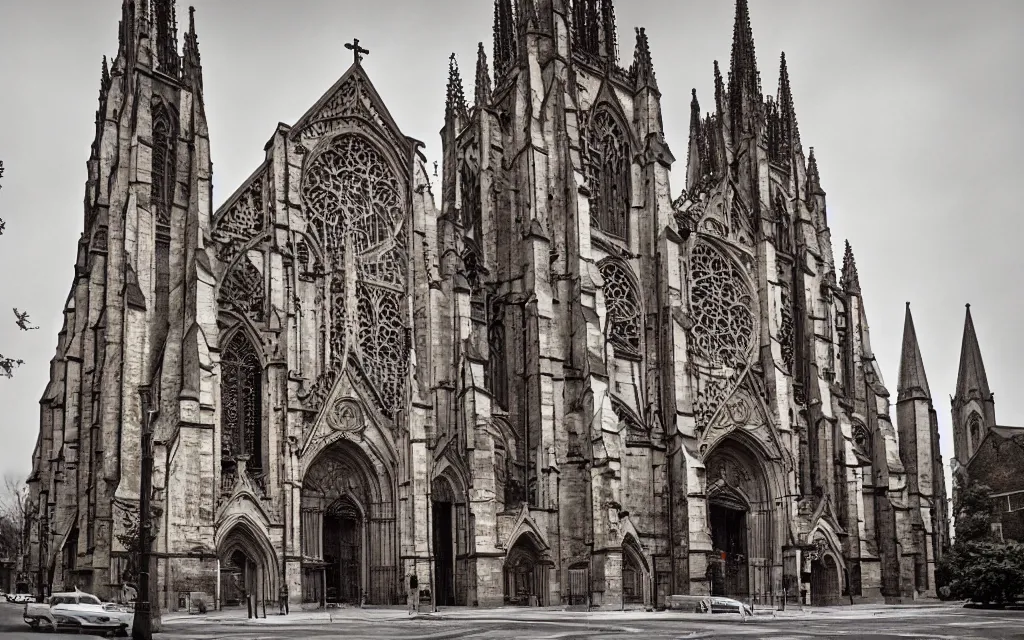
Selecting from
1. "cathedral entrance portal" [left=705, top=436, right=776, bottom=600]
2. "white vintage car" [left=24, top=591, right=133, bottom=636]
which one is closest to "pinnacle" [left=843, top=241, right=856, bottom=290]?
"cathedral entrance portal" [left=705, top=436, right=776, bottom=600]

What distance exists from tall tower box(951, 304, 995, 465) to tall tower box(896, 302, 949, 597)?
20.2 meters

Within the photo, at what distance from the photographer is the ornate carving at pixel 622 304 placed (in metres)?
48.0

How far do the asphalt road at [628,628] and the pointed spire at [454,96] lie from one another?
22.1 m

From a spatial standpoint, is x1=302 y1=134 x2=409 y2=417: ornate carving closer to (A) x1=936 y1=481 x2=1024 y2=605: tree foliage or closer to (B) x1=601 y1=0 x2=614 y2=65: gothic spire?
(B) x1=601 y1=0 x2=614 y2=65: gothic spire

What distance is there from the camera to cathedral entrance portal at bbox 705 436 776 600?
4853 cm

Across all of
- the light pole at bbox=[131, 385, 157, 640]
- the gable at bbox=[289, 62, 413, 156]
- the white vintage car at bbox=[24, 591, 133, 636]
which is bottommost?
the white vintage car at bbox=[24, 591, 133, 636]

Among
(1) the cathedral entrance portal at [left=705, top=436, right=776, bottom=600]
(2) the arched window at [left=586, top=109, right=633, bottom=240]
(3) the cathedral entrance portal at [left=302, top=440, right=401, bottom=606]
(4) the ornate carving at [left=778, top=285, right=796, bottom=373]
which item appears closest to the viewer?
(3) the cathedral entrance portal at [left=302, top=440, right=401, bottom=606]

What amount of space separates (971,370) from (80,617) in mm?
73354

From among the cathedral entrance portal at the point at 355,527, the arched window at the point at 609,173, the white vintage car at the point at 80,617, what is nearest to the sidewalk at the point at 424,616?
the cathedral entrance portal at the point at 355,527

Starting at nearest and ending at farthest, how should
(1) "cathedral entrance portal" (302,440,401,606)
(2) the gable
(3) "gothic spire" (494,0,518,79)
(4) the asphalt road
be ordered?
(4) the asphalt road
(1) "cathedral entrance portal" (302,440,401,606)
(2) the gable
(3) "gothic spire" (494,0,518,79)

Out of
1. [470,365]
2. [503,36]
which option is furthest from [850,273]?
[470,365]

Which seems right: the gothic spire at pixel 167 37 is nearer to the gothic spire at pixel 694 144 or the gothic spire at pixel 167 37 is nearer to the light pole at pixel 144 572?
the light pole at pixel 144 572

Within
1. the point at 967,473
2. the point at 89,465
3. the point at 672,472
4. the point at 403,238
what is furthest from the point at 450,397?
the point at 967,473

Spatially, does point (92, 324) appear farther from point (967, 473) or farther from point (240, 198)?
point (967, 473)
